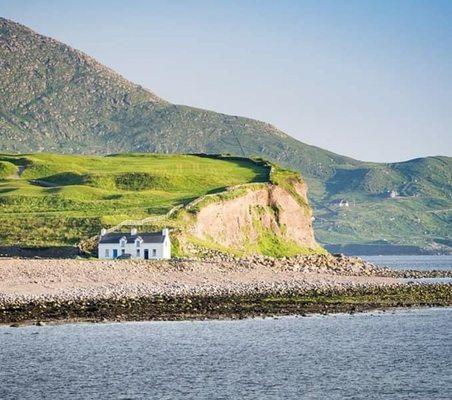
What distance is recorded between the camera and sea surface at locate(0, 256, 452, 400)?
43812 mm

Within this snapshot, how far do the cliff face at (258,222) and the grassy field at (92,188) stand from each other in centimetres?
457

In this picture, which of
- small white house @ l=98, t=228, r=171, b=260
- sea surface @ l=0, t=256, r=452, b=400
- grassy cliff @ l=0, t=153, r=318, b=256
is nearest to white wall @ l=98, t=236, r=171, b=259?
small white house @ l=98, t=228, r=171, b=260

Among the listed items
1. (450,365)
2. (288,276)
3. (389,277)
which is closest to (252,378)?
(450,365)

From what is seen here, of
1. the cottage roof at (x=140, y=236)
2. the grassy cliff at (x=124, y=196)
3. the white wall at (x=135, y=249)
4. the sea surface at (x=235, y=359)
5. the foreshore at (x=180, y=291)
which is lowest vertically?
the sea surface at (x=235, y=359)

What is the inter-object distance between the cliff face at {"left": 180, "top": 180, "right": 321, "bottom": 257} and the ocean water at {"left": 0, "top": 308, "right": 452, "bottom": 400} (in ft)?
156

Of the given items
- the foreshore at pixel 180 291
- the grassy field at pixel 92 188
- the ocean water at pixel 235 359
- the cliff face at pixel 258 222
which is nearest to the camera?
the ocean water at pixel 235 359

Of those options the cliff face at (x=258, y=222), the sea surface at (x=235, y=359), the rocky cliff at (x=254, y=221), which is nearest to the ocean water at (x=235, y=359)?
the sea surface at (x=235, y=359)

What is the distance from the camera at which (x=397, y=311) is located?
73812mm

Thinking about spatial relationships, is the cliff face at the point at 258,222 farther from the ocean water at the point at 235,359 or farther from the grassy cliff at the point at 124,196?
the ocean water at the point at 235,359

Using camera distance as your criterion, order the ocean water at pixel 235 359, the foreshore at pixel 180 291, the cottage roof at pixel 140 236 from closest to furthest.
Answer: the ocean water at pixel 235 359 < the foreshore at pixel 180 291 < the cottage roof at pixel 140 236

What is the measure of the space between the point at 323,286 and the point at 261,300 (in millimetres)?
14353

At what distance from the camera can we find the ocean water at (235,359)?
4381 centimetres

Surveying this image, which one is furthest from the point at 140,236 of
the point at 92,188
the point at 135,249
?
the point at 92,188

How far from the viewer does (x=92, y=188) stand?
134375mm
